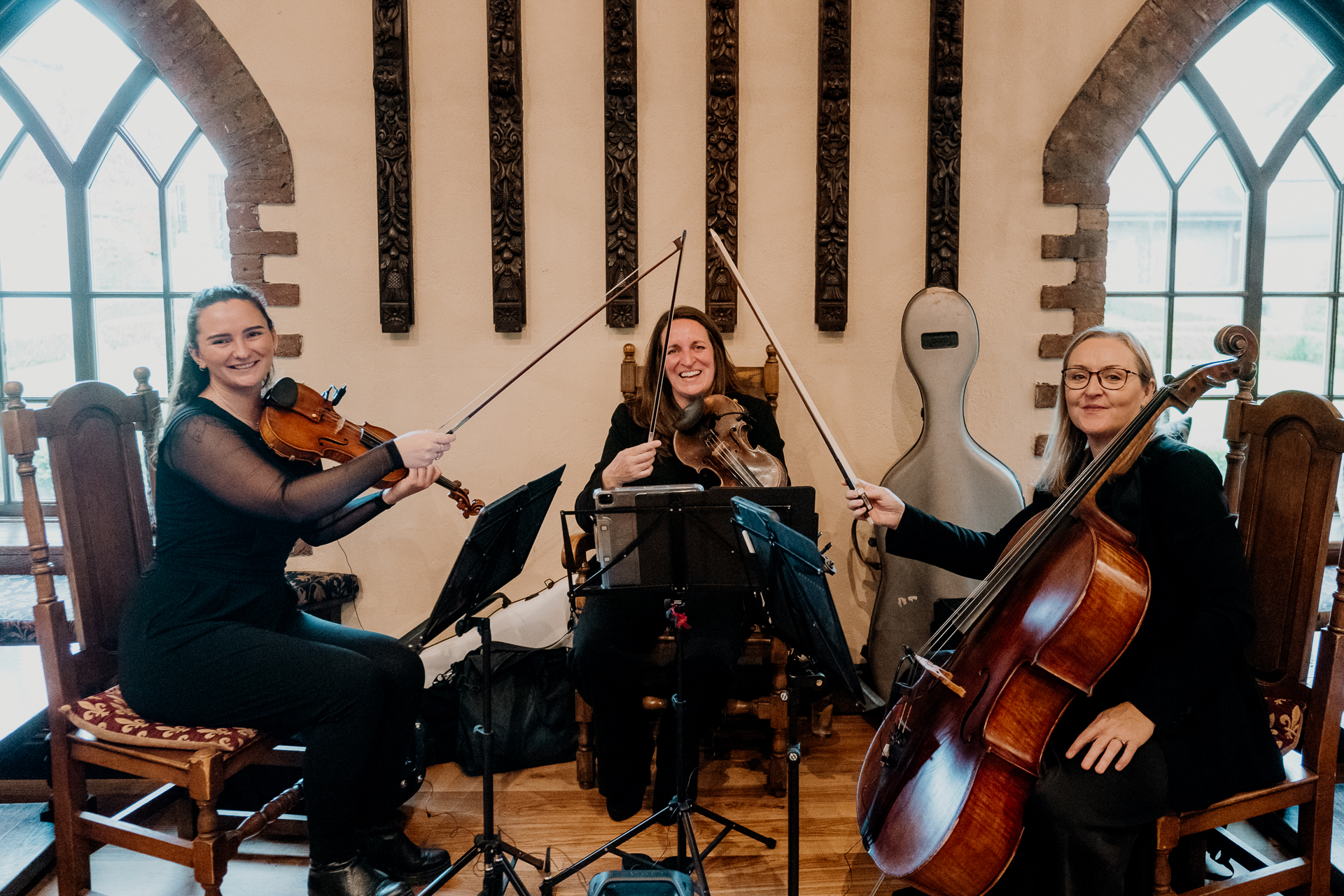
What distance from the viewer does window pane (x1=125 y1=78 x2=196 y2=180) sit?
310 centimetres

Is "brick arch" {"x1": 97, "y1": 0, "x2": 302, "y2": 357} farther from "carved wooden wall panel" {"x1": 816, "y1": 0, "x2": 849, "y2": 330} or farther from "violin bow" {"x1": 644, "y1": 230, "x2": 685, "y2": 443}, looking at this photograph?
"carved wooden wall panel" {"x1": 816, "y1": 0, "x2": 849, "y2": 330}

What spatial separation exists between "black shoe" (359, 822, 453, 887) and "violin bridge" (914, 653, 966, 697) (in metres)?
1.21

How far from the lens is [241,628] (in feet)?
5.93

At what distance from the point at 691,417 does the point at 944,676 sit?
1.08m

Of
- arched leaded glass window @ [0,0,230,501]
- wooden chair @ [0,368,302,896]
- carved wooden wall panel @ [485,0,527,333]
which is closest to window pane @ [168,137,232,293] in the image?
arched leaded glass window @ [0,0,230,501]

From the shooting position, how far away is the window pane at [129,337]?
124 inches

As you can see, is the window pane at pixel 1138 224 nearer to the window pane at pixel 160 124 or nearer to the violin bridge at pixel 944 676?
the violin bridge at pixel 944 676

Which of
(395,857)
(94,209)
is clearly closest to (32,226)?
(94,209)

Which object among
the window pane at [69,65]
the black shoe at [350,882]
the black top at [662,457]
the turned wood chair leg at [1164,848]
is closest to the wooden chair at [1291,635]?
the turned wood chair leg at [1164,848]

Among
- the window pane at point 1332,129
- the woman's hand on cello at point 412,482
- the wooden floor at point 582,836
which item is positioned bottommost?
the wooden floor at point 582,836

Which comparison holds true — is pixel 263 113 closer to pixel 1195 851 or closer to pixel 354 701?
pixel 354 701

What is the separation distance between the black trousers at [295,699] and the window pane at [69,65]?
2331 millimetres

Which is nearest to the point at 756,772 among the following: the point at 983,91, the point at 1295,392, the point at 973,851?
the point at 973,851

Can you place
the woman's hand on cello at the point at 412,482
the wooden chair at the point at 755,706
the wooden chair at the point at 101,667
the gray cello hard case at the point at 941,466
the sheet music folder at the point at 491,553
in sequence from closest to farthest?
1. the sheet music folder at the point at 491,553
2. the wooden chair at the point at 101,667
3. the woman's hand on cello at the point at 412,482
4. the wooden chair at the point at 755,706
5. the gray cello hard case at the point at 941,466
